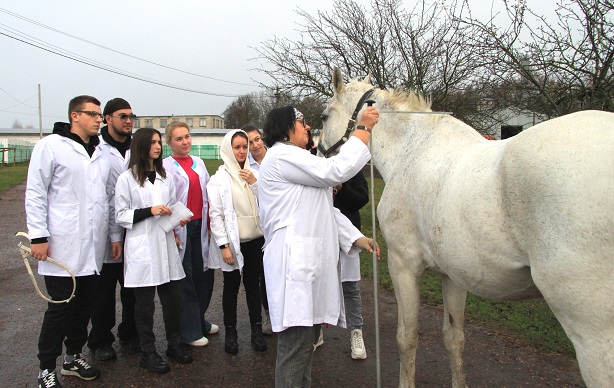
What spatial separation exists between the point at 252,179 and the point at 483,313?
291 centimetres

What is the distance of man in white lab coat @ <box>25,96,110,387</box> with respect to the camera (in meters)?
3.21

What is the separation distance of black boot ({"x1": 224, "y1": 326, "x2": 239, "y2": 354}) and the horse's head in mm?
1924

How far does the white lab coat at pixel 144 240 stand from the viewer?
11.6 feet

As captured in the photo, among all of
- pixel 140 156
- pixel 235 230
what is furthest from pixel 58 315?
pixel 235 230

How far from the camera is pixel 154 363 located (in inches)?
143

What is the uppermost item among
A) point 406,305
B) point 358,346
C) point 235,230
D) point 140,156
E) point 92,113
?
point 92,113

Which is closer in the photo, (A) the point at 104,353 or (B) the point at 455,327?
(B) the point at 455,327

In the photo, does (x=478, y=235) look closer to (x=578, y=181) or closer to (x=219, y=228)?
(x=578, y=181)

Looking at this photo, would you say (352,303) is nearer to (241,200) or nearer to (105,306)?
(241,200)

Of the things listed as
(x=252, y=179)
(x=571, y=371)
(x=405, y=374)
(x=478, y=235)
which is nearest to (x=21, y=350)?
(x=252, y=179)

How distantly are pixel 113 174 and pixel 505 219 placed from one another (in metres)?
Answer: 3.24

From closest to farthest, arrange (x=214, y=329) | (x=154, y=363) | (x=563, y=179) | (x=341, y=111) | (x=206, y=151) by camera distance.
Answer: (x=563, y=179) < (x=341, y=111) < (x=154, y=363) < (x=214, y=329) < (x=206, y=151)

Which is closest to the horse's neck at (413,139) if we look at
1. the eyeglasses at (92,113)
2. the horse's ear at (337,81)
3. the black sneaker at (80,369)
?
the horse's ear at (337,81)

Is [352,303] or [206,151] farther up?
[206,151]
